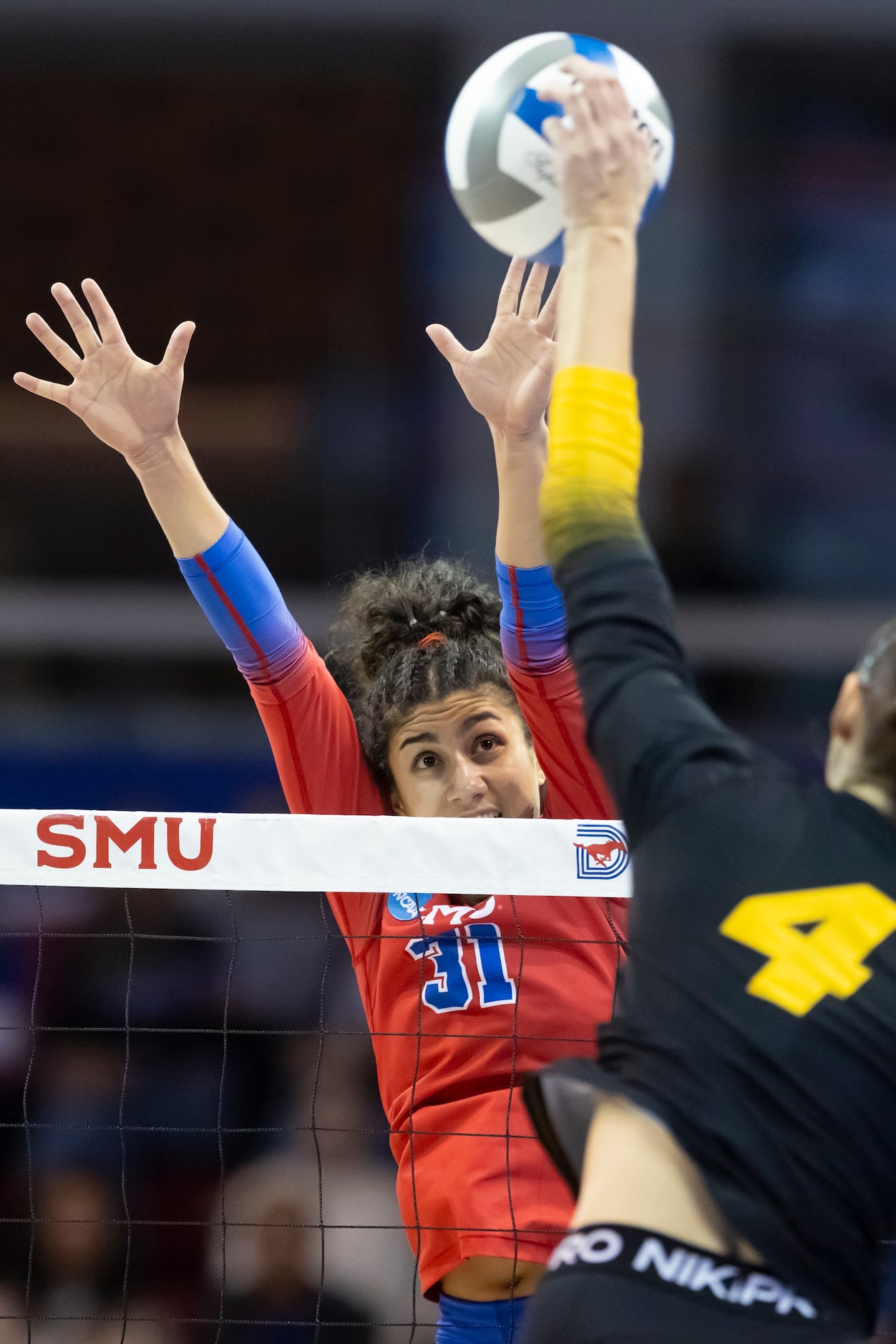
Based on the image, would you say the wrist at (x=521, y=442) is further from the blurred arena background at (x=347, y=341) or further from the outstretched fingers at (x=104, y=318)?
the blurred arena background at (x=347, y=341)

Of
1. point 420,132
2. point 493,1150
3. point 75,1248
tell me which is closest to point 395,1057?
point 493,1150

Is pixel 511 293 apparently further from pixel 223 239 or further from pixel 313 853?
pixel 223 239

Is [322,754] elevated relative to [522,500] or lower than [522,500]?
lower

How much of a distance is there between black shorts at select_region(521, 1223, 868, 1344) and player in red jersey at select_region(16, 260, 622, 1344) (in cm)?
122

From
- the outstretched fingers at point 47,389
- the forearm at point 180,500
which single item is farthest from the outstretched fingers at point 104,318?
the forearm at point 180,500

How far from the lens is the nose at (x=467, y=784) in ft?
9.97

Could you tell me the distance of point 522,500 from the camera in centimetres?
287

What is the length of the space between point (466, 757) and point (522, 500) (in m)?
0.53

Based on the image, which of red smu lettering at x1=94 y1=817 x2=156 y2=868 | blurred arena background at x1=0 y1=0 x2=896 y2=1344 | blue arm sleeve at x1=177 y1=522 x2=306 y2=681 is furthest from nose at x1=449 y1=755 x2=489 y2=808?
blurred arena background at x1=0 y1=0 x2=896 y2=1344

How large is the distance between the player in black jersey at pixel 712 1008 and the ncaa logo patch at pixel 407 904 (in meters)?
1.28

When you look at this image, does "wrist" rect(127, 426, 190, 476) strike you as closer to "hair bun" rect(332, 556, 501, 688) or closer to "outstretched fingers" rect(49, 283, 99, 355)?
"outstretched fingers" rect(49, 283, 99, 355)

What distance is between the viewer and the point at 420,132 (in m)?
9.12

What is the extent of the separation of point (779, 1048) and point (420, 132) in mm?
8407

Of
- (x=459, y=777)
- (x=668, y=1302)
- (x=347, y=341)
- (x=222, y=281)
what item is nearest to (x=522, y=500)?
(x=459, y=777)
